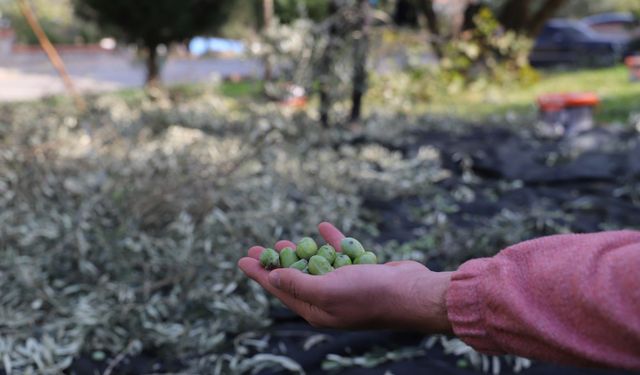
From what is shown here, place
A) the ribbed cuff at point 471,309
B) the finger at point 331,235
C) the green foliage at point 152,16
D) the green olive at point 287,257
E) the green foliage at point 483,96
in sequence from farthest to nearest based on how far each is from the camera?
the green foliage at point 152,16
the green foliage at point 483,96
the finger at point 331,235
the green olive at point 287,257
the ribbed cuff at point 471,309

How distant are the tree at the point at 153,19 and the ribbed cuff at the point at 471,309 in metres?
8.44

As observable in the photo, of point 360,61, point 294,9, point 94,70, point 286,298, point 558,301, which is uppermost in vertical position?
point 294,9

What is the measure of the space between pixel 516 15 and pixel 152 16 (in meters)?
6.73

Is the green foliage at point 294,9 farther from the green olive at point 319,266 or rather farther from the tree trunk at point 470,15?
the green olive at point 319,266

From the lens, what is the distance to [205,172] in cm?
406

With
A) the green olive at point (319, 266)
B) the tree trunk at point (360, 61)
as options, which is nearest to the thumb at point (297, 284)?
the green olive at point (319, 266)

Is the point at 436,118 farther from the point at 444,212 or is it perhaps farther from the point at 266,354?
the point at 266,354

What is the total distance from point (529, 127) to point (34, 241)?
16.2 ft

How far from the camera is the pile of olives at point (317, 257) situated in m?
1.58

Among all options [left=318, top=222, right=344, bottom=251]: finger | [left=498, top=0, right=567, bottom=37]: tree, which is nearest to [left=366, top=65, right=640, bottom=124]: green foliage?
[left=498, top=0, right=567, bottom=37]: tree

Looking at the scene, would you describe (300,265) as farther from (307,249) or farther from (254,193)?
(254,193)

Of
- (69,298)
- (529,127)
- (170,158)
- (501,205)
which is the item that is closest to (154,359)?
(69,298)

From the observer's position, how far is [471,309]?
4.07ft

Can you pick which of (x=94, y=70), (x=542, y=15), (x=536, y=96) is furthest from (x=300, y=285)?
(x=94, y=70)
